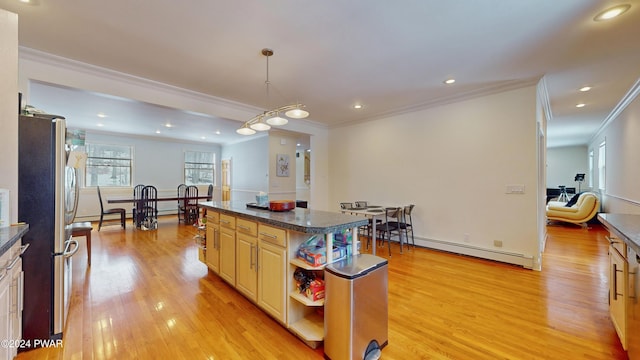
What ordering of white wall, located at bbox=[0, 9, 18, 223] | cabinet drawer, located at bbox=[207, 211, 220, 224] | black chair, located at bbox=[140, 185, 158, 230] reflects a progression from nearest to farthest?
white wall, located at bbox=[0, 9, 18, 223] → cabinet drawer, located at bbox=[207, 211, 220, 224] → black chair, located at bbox=[140, 185, 158, 230]

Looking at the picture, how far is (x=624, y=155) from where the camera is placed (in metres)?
4.48

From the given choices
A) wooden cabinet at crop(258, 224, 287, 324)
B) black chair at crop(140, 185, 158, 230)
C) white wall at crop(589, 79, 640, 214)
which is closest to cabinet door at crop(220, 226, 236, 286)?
wooden cabinet at crop(258, 224, 287, 324)

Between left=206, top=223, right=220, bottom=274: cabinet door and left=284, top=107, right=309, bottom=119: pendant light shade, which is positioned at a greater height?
left=284, top=107, right=309, bottom=119: pendant light shade

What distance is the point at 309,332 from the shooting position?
1.91 meters

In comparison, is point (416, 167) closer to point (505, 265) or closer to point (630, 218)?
point (505, 265)

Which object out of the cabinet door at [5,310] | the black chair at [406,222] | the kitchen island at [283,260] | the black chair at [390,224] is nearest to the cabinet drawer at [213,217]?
the kitchen island at [283,260]

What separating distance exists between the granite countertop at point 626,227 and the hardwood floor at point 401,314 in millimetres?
886

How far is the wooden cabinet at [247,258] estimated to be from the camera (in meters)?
2.31

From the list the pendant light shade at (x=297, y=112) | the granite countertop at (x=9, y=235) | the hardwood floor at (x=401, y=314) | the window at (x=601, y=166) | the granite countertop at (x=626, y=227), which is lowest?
the hardwood floor at (x=401, y=314)

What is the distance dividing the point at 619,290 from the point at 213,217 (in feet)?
11.9

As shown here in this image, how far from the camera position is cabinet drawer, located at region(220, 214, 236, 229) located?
264cm

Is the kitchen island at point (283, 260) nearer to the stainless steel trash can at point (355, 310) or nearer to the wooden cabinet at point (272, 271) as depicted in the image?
the wooden cabinet at point (272, 271)

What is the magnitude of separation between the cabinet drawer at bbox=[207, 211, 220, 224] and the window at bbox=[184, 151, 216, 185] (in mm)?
6535

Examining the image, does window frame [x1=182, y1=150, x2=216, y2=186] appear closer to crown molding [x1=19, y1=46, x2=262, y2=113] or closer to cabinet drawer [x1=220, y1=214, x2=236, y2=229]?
crown molding [x1=19, y1=46, x2=262, y2=113]
